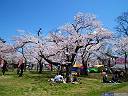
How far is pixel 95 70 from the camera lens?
254 feet

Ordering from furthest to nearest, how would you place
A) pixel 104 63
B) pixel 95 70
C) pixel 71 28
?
pixel 104 63 → pixel 95 70 → pixel 71 28

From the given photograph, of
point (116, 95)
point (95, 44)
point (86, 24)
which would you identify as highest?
point (86, 24)

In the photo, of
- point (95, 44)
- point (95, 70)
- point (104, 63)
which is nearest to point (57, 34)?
point (95, 44)

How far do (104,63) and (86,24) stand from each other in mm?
53239

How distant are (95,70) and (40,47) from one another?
39919 mm

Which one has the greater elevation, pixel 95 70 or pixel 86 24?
pixel 86 24

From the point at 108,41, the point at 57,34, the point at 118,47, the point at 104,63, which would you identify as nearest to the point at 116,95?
the point at 57,34

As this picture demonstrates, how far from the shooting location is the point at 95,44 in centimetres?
4419

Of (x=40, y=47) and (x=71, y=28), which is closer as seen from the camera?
(x=40, y=47)

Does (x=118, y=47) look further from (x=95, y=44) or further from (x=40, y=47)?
(x=40, y=47)

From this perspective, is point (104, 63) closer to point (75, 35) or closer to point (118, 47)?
point (118, 47)

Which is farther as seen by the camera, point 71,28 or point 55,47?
point 71,28

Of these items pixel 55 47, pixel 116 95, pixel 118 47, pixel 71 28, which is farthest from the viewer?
pixel 118 47

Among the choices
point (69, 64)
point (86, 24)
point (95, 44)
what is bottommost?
point (69, 64)
